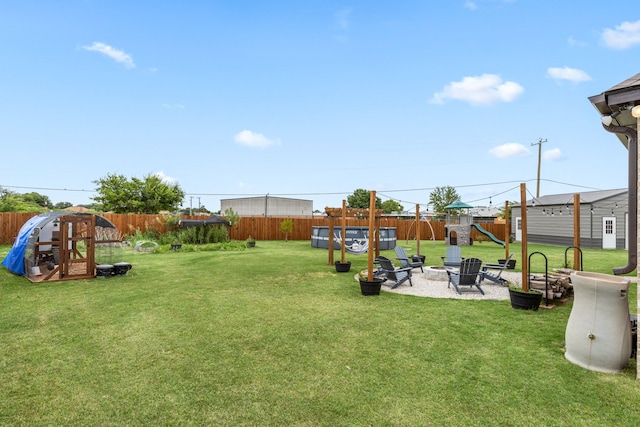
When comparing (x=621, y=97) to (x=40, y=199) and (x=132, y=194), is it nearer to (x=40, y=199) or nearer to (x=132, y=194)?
(x=132, y=194)

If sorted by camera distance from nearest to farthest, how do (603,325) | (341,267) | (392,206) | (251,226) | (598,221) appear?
(603,325)
(341,267)
(598,221)
(251,226)
(392,206)

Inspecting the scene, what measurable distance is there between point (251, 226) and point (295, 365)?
60.4 feet

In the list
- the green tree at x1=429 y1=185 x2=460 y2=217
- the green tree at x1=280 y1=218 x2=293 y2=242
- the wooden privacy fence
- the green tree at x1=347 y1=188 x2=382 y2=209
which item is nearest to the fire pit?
the wooden privacy fence

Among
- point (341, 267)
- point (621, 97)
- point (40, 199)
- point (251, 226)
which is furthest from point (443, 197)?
point (40, 199)

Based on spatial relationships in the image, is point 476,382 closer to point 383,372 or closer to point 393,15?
point 383,372

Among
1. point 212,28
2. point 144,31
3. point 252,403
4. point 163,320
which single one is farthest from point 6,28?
point 252,403

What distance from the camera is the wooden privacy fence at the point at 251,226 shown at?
1562 cm

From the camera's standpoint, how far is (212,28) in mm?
11695

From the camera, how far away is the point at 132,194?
2845 cm

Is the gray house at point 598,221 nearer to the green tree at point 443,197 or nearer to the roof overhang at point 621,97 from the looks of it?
the roof overhang at point 621,97

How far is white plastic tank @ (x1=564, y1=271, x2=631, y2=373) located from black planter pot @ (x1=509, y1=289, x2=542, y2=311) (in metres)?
1.92

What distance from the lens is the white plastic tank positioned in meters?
2.96

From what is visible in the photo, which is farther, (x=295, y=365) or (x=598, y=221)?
(x=598, y=221)

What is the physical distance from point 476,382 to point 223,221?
15959mm
